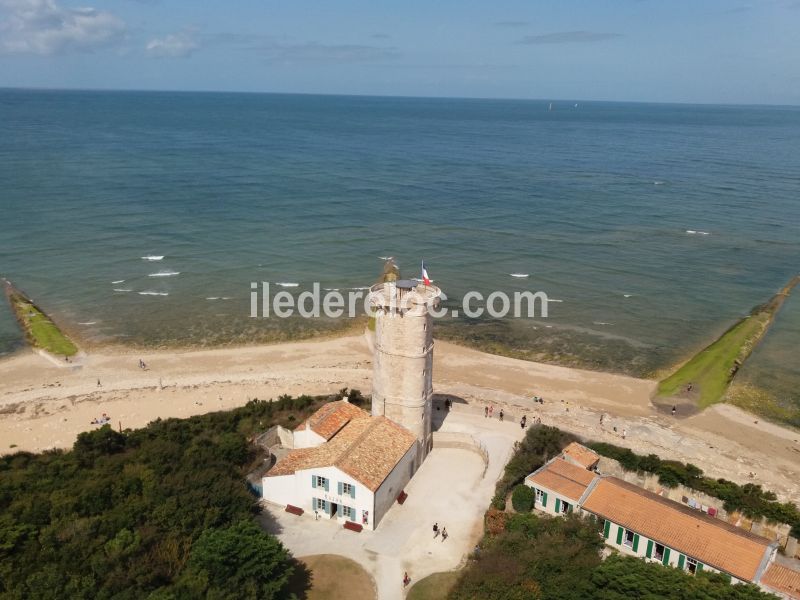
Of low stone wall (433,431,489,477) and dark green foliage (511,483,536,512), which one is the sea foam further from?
dark green foliage (511,483,536,512)

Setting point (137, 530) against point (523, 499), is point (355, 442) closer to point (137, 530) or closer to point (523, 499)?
point (523, 499)

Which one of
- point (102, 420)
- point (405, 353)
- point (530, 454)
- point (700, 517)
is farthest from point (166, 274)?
point (700, 517)

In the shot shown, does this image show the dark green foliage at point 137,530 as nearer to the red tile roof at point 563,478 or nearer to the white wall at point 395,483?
the white wall at point 395,483

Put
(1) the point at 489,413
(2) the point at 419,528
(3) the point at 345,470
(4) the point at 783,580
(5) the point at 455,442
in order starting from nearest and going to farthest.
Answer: (4) the point at 783,580 → (3) the point at 345,470 → (2) the point at 419,528 → (5) the point at 455,442 → (1) the point at 489,413

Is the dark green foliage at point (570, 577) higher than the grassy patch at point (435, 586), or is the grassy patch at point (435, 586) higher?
the dark green foliage at point (570, 577)

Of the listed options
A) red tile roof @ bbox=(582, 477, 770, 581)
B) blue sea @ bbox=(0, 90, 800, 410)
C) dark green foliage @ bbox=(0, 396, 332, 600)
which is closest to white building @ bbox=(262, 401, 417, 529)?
dark green foliage @ bbox=(0, 396, 332, 600)

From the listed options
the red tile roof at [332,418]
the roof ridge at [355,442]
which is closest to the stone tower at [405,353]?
the red tile roof at [332,418]
